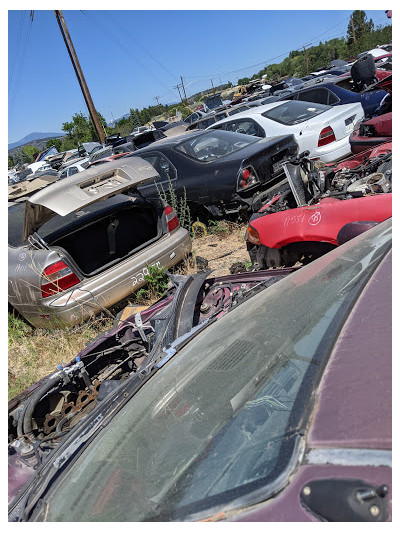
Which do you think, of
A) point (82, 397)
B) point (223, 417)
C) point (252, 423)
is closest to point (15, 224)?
point (82, 397)

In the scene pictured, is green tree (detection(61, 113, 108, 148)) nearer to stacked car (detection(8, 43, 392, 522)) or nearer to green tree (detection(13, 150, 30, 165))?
green tree (detection(13, 150, 30, 165))

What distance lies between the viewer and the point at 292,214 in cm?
355

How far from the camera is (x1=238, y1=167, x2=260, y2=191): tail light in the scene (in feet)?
19.1

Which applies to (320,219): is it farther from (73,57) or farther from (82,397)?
(73,57)

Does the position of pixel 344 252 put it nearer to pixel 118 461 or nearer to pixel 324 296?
pixel 324 296

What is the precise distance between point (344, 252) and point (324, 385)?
1025 millimetres

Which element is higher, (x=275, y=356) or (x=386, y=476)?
(x=386, y=476)

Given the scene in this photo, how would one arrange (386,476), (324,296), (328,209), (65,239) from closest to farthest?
1. (386,476)
2. (324,296)
3. (328,209)
4. (65,239)

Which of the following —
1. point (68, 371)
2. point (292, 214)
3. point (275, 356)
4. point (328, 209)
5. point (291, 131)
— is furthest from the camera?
point (291, 131)

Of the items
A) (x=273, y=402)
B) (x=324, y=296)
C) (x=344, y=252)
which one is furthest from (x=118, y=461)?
(x=344, y=252)

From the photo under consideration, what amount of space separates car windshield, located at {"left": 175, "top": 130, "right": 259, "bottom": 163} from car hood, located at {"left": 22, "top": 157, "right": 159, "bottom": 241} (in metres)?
1.98

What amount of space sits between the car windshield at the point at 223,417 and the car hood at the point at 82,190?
220cm

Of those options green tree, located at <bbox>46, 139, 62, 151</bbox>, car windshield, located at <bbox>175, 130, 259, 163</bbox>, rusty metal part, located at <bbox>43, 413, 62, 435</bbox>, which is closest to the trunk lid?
car windshield, located at <bbox>175, 130, 259, 163</bbox>

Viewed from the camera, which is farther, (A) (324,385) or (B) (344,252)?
(B) (344,252)
